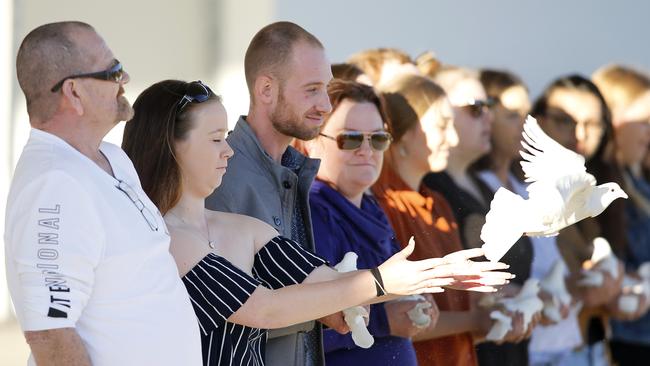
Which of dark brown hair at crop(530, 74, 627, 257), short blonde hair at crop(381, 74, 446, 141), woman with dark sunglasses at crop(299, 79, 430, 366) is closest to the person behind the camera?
woman with dark sunglasses at crop(299, 79, 430, 366)

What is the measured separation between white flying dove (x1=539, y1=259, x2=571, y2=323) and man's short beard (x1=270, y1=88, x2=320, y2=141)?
1658mm

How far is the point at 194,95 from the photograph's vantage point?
9.39ft

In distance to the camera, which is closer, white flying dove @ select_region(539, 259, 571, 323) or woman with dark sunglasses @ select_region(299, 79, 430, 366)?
woman with dark sunglasses @ select_region(299, 79, 430, 366)

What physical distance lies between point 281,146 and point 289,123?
7 cm

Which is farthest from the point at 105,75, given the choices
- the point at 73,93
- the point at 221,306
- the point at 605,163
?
the point at 605,163

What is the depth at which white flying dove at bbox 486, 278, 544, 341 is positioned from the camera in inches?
167

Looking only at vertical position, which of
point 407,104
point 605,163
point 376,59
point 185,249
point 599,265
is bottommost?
point 599,265

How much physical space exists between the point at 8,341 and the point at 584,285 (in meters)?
2.50

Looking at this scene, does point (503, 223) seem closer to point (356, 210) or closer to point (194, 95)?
point (194, 95)

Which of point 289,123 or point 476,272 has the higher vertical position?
point 289,123

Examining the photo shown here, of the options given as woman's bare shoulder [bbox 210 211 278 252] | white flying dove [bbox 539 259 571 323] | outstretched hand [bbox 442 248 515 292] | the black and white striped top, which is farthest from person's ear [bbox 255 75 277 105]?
white flying dove [bbox 539 259 571 323]

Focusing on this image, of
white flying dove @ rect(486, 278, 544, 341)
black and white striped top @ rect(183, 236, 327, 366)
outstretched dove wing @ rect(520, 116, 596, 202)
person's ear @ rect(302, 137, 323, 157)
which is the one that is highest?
outstretched dove wing @ rect(520, 116, 596, 202)

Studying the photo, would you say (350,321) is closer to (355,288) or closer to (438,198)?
(355,288)

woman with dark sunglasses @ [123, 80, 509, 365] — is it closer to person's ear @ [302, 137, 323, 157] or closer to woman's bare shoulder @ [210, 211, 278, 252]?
woman's bare shoulder @ [210, 211, 278, 252]
